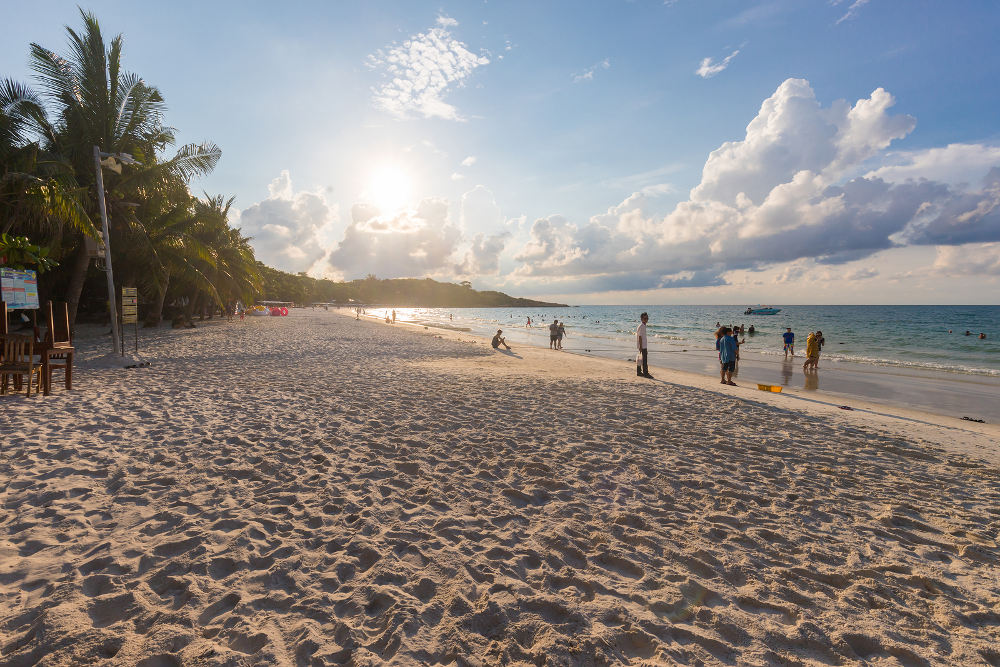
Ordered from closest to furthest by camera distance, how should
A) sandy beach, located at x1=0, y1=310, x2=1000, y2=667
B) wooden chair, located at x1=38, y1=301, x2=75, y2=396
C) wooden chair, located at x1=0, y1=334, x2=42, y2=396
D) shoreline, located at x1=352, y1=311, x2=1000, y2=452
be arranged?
sandy beach, located at x1=0, y1=310, x2=1000, y2=667
wooden chair, located at x1=0, y1=334, x2=42, y2=396
shoreline, located at x1=352, y1=311, x2=1000, y2=452
wooden chair, located at x1=38, y1=301, x2=75, y2=396

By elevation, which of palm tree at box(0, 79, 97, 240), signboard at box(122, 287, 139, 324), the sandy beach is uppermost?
palm tree at box(0, 79, 97, 240)

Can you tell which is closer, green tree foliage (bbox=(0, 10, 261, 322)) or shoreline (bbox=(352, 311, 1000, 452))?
shoreline (bbox=(352, 311, 1000, 452))

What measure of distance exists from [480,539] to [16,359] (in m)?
9.34

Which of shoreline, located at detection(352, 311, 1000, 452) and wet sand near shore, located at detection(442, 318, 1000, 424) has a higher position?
shoreline, located at detection(352, 311, 1000, 452)

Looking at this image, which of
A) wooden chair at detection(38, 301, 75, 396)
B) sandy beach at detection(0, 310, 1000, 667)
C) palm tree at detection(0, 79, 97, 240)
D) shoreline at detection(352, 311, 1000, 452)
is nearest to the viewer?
sandy beach at detection(0, 310, 1000, 667)

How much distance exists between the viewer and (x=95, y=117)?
525 inches

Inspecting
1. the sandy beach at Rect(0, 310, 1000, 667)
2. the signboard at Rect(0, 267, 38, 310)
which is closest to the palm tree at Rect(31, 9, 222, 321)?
the signboard at Rect(0, 267, 38, 310)

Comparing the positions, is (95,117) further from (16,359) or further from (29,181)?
(16,359)

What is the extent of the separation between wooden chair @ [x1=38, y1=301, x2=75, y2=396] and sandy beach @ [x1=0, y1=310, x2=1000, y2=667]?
1.79ft

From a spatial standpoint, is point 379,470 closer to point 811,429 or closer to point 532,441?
point 532,441

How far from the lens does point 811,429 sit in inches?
284

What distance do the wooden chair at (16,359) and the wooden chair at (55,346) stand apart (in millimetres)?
157

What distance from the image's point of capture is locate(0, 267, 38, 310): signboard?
7855mm

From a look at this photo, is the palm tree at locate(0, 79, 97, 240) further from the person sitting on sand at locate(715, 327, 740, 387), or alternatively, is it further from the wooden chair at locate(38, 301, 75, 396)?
the person sitting on sand at locate(715, 327, 740, 387)
